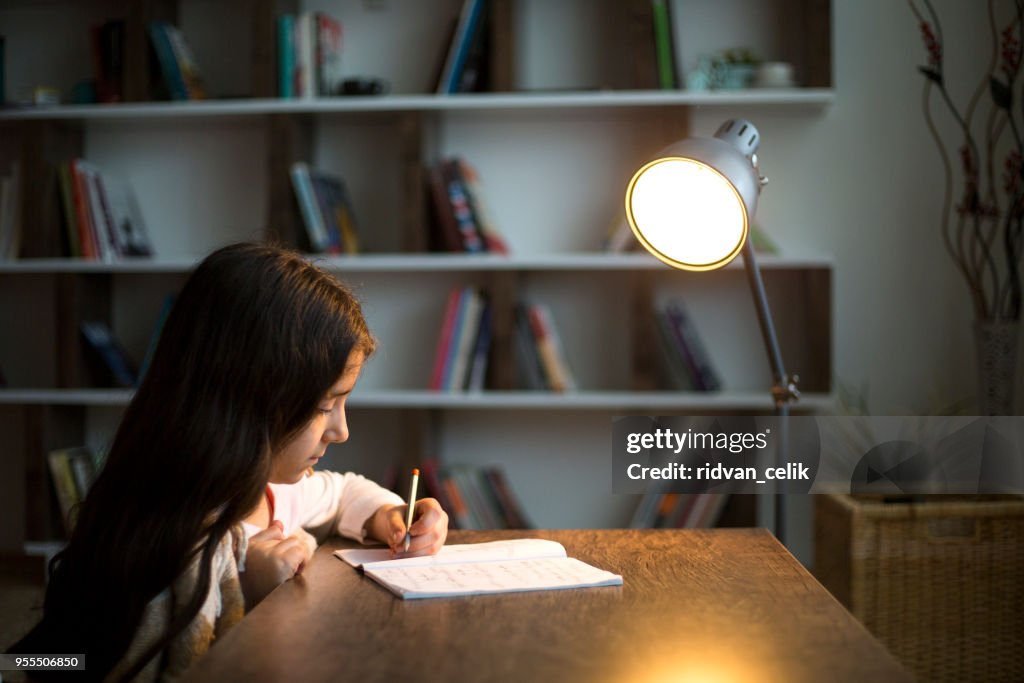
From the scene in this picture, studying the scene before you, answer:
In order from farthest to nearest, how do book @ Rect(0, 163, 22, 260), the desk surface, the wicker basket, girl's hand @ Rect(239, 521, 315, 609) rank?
book @ Rect(0, 163, 22, 260) < the wicker basket < girl's hand @ Rect(239, 521, 315, 609) < the desk surface

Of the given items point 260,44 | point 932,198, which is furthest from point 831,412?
point 260,44

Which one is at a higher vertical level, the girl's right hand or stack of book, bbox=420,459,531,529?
the girl's right hand

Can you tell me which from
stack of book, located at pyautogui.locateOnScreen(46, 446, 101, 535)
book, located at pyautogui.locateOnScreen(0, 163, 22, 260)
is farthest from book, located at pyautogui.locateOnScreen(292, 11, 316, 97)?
stack of book, located at pyautogui.locateOnScreen(46, 446, 101, 535)

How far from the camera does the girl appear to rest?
108 centimetres

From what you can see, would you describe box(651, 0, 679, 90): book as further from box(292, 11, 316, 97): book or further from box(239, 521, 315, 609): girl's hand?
box(239, 521, 315, 609): girl's hand

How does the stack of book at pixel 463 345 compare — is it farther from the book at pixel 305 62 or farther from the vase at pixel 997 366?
the vase at pixel 997 366

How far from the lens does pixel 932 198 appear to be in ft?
10.0

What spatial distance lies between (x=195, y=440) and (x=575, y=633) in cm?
45

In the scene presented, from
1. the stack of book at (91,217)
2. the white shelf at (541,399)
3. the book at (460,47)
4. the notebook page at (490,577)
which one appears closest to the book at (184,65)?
the stack of book at (91,217)

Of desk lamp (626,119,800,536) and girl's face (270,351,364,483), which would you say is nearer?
girl's face (270,351,364,483)

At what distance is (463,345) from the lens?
303 cm

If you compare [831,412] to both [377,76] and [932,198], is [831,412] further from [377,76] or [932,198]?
[377,76]

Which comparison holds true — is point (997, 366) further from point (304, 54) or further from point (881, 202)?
point (304, 54)

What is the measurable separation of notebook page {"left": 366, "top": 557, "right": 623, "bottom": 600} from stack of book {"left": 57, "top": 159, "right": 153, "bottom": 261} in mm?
2217
